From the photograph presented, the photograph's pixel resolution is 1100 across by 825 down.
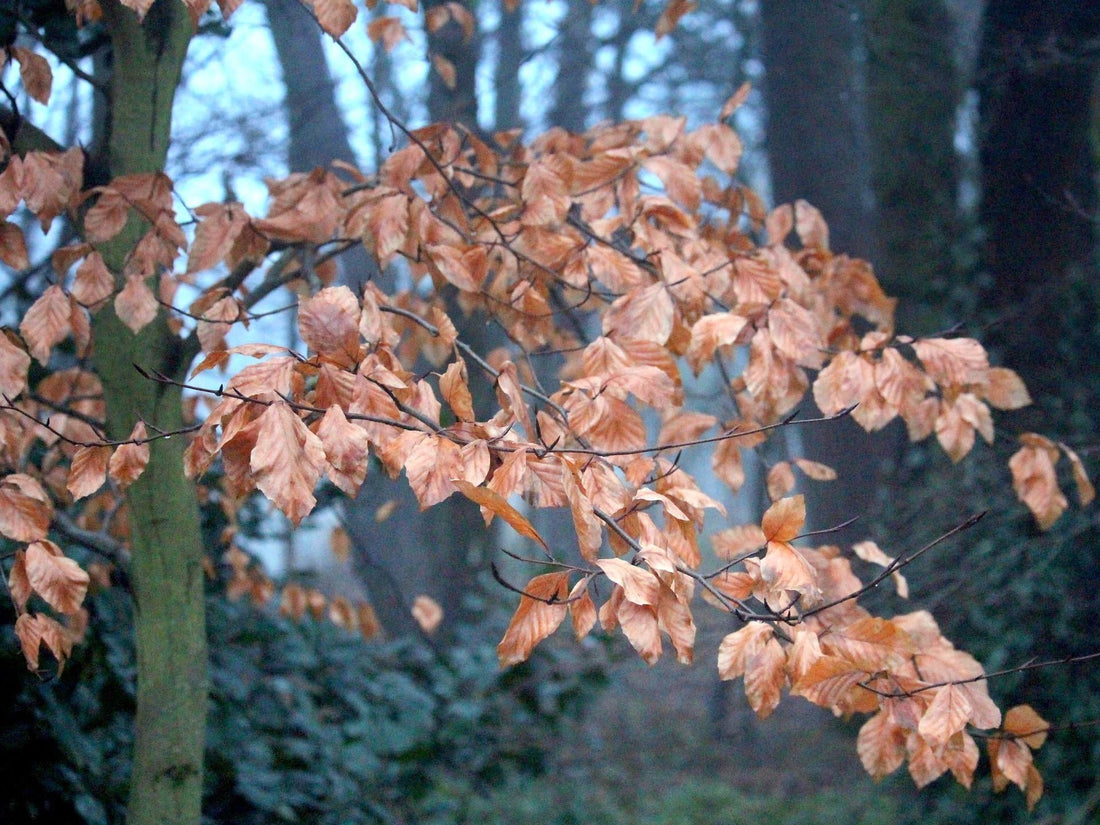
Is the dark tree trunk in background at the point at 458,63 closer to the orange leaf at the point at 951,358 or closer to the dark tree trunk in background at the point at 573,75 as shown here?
the dark tree trunk in background at the point at 573,75

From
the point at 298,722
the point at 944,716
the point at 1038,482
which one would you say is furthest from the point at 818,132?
the point at 944,716

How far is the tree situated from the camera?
152 centimetres

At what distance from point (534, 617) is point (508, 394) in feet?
1.38

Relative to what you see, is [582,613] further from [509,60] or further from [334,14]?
[509,60]

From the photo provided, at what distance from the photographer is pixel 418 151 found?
2432 mm

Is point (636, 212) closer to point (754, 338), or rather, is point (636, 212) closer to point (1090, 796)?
point (754, 338)

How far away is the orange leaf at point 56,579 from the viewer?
1718mm

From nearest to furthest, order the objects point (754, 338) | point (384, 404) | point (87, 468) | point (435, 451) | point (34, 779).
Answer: point (435, 451), point (384, 404), point (87, 468), point (754, 338), point (34, 779)

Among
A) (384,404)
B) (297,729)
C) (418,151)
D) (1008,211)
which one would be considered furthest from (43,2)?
(1008,211)

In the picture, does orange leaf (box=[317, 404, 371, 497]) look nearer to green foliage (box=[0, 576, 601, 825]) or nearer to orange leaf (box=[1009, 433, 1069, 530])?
green foliage (box=[0, 576, 601, 825])

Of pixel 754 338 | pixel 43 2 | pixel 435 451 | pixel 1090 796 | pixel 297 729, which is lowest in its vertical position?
pixel 1090 796

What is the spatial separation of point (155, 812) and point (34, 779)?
0.56m

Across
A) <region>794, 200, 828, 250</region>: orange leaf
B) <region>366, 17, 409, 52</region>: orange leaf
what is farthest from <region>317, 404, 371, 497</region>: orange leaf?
<region>366, 17, 409, 52</region>: orange leaf

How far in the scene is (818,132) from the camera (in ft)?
20.9
